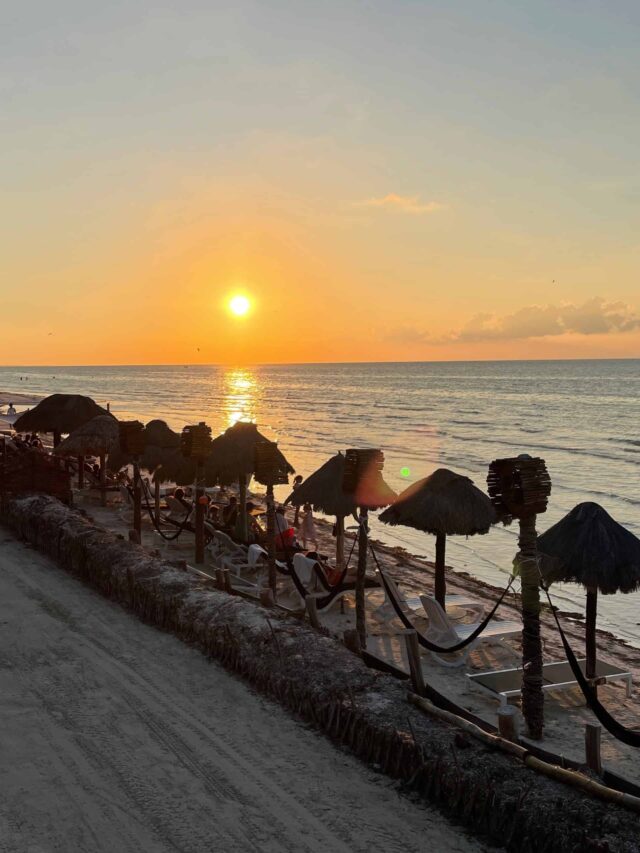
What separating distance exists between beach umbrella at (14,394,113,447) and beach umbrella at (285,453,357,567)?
11.6 m

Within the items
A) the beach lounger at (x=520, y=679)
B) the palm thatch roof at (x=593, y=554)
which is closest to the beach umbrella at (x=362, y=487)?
the beach lounger at (x=520, y=679)

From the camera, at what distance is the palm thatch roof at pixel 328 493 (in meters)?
11.3

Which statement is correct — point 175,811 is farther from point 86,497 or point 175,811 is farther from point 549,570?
point 86,497

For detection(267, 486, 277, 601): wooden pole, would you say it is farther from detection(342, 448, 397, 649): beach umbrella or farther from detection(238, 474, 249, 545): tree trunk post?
detection(238, 474, 249, 545): tree trunk post

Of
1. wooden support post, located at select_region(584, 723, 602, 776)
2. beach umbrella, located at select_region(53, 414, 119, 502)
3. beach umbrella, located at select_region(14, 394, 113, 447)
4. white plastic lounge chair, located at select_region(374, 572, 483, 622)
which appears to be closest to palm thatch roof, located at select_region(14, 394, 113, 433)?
beach umbrella, located at select_region(14, 394, 113, 447)

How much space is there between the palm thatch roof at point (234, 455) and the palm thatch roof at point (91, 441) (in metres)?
5.45

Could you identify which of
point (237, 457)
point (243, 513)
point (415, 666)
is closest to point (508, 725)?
point (415, 666)

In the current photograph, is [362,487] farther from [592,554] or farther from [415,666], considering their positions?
[592,554]

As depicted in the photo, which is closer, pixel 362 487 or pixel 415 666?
pixel 415 666

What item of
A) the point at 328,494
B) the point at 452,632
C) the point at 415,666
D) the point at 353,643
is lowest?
the point at 452,632

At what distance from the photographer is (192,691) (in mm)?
8086

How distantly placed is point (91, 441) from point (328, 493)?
31.4 feet

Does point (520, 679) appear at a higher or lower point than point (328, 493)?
lower

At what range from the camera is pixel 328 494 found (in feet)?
37.4
